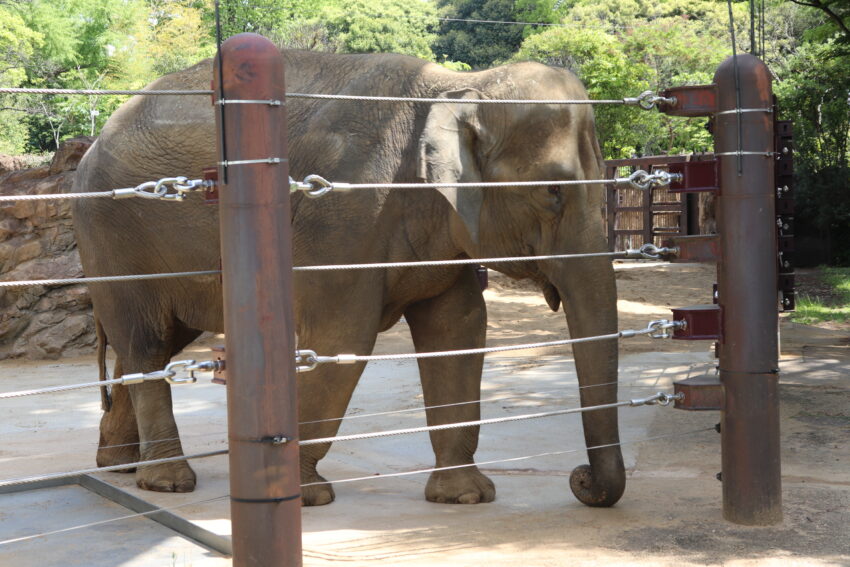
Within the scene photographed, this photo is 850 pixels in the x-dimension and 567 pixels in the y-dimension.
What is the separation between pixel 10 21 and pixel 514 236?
2636 cm

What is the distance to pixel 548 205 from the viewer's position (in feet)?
14.9

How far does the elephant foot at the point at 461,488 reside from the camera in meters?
5.00

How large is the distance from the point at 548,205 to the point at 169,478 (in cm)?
247

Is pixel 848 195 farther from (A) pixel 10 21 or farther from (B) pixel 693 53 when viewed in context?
(A) pixel 10 21

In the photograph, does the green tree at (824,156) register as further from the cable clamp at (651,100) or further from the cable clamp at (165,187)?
the cable clamp at (165,187)

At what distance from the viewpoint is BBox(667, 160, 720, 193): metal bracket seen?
3.80 meters

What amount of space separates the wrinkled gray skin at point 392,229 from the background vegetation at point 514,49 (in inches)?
454

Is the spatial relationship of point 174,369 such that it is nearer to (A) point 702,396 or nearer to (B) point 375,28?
(A) point 702,396

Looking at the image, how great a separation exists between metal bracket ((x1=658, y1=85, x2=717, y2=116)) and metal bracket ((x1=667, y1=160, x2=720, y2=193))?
0.19 m

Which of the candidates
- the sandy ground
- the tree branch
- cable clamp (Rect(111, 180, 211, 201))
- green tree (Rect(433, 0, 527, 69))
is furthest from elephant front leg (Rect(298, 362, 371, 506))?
green tree (Rect(433, 0, 527, 69))

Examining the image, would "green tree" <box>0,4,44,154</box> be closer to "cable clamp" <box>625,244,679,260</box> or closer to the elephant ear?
the elephant ear

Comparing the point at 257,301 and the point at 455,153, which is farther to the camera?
the point at 455,153

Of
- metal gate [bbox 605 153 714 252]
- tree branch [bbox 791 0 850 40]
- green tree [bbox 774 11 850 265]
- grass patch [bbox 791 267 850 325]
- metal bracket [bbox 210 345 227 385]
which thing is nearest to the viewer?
metal bracket [bbox 210 345 227 385]

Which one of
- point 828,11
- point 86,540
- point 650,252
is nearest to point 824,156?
point 828,11
